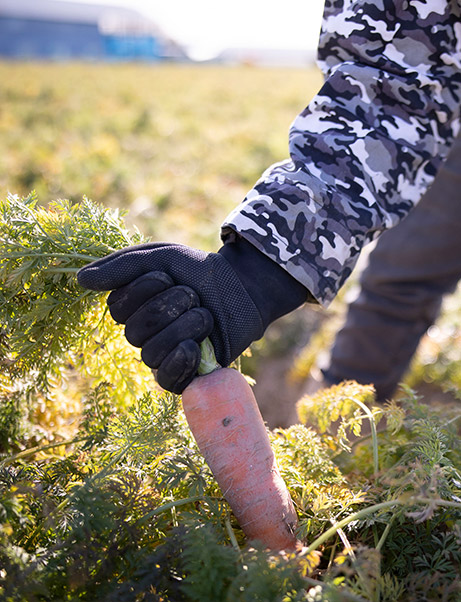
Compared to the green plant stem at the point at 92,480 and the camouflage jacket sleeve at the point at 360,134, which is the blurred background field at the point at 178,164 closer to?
the camouflage jacket sleeve at the point at 360,134

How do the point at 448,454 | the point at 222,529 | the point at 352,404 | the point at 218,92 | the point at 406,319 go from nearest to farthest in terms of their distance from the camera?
1. the point at 222,529
2. the point at 448,454
3. the point at 352,404
4. the point at 406,319
5. the point at 218,92

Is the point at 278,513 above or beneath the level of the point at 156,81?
beneath

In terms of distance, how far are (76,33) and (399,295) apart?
70771 mm

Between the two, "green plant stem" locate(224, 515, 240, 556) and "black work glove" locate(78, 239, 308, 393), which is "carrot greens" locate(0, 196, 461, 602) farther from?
"black work glove" locate(78, 239, 308, 393)

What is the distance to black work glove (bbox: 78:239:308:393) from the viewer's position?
3.80 ft

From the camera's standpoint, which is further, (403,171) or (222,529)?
(403,171)

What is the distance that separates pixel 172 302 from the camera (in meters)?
1.17

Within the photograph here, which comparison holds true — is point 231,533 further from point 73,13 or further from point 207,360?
point 73,13

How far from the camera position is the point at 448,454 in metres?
1.26

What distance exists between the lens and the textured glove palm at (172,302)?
1.16m

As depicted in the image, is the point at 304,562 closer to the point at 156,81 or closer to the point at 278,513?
the point at 278,513

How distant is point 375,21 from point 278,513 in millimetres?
1357

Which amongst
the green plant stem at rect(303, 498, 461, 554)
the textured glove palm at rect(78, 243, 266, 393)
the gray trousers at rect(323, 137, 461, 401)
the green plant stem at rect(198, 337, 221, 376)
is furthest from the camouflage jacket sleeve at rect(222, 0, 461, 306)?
the gray trousers at rect(323, 137, 461, 401)

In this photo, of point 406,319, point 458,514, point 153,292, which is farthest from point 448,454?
point 406,319
